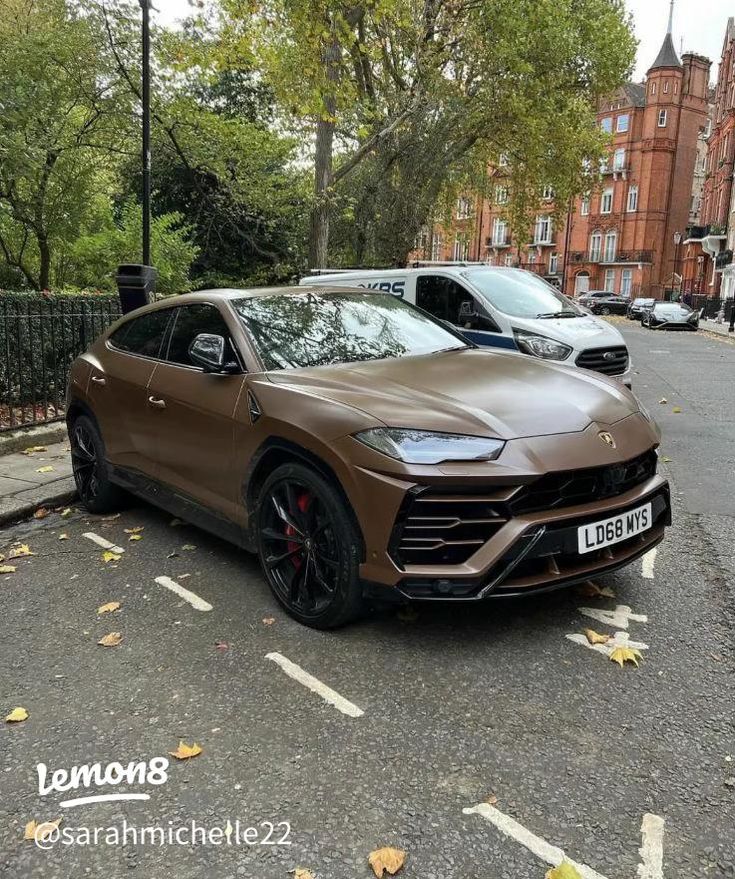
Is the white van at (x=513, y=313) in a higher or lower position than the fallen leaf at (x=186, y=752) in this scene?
higher

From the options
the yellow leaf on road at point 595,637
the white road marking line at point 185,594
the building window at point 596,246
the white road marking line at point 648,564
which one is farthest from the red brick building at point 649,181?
the yellow leaf on road at point 595,637

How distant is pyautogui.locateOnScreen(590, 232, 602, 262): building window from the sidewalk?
6735 cm

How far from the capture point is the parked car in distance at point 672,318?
3269 cm

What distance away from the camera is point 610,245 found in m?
67.2

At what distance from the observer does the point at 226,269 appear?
2072cm

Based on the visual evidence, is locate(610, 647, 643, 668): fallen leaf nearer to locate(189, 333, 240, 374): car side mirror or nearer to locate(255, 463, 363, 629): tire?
locate(255, 463, 363, 629): tire

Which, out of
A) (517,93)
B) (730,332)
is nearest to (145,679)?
(517,93)

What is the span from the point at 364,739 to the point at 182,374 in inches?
98.5

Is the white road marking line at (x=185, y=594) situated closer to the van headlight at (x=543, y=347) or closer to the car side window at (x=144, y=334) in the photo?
the car side window at (x=144, y=334)

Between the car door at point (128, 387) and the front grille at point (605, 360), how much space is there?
196 inches

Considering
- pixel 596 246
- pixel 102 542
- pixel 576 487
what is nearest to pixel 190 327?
pixel 102 542

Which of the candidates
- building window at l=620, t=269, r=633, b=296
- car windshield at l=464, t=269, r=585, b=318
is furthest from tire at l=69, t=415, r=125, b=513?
building window at l=620, t=269, r=633, b=296

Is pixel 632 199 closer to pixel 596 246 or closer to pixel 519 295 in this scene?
pixel 596 246

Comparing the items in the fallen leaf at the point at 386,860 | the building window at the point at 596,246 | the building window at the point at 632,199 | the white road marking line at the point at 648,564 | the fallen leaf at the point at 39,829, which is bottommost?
the fallen leaf at the point at 39,829
